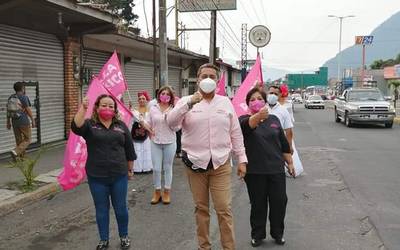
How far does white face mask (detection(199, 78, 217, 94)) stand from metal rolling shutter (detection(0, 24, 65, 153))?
8169 mm

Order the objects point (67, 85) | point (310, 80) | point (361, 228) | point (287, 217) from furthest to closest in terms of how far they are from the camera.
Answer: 1. point (310, 80)
2. point (67, 85)
3. point (287, 217)
4. point (361, 228)

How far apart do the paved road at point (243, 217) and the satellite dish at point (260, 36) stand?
5.69 meters

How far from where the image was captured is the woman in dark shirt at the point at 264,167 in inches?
202

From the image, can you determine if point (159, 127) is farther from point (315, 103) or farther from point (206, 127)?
point (315, 103)

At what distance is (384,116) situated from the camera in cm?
2122

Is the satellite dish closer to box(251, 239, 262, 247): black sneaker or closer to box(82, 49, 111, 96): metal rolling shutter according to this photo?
box(82, 49, 111, 96): metal rolling shutter

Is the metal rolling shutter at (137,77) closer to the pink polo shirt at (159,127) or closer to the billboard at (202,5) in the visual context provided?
the billboard at (202,5)

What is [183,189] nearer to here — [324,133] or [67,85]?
[67,85]

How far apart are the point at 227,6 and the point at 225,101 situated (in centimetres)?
3165

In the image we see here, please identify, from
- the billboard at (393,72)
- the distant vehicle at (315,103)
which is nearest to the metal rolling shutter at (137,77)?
the distant vehicle at (315,103)

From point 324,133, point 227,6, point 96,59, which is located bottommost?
point 324,133

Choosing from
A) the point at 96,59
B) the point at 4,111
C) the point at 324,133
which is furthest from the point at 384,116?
the point at 4,111

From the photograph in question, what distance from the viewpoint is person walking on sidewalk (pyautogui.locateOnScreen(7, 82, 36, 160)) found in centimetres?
1039

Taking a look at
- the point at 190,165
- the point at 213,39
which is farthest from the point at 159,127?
the point at 213,39
